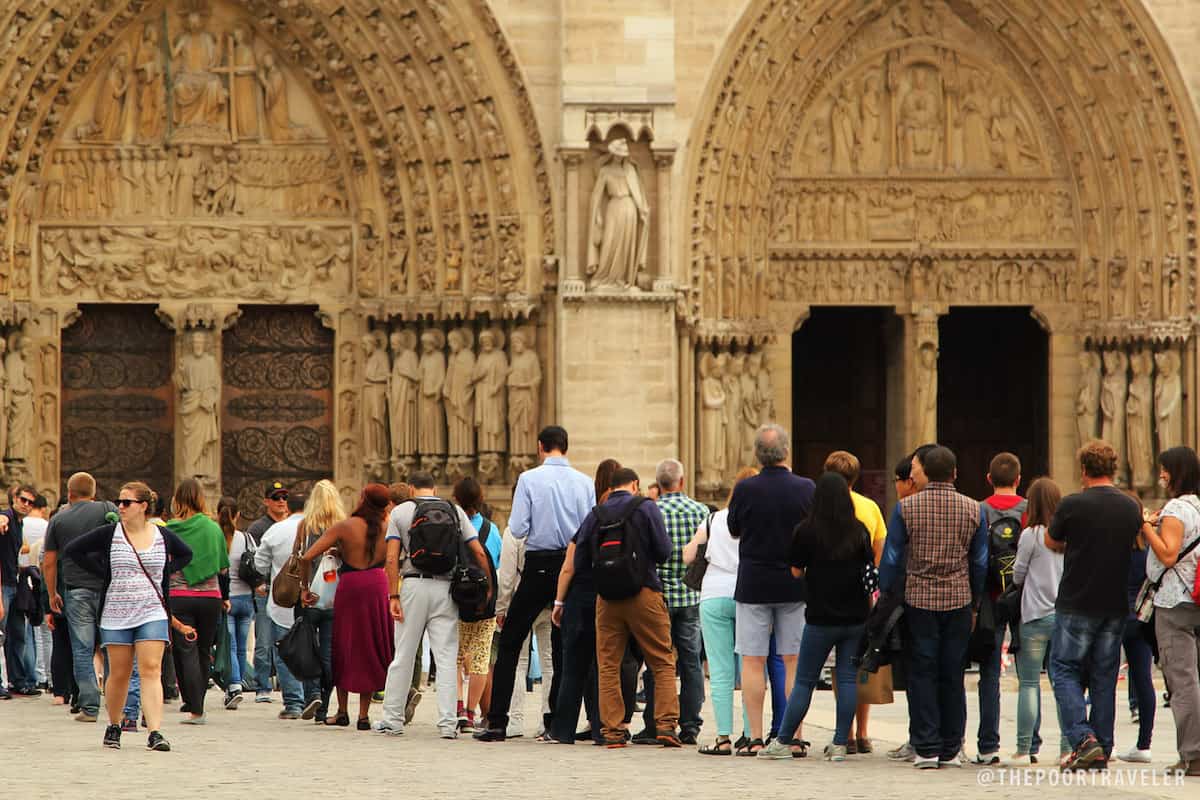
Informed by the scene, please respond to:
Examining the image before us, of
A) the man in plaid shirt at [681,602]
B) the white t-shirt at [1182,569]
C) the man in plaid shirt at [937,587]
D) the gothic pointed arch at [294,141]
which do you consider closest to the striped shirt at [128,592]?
the man in plaid shirt at [681,602]

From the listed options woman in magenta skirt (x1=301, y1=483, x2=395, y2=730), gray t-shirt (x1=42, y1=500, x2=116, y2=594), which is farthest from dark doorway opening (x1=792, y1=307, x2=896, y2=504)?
gray t-shirt (x1=42, y1=500, x2=116, y2=594)

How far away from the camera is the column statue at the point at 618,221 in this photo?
20.0 m

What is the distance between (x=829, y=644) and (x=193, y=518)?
14.4ft

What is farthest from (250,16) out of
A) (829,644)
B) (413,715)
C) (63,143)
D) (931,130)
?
(829,644)

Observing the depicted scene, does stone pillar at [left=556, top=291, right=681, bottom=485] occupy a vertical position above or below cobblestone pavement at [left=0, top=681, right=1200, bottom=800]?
above

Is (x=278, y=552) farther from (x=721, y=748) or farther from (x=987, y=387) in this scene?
(x=987, y=387)

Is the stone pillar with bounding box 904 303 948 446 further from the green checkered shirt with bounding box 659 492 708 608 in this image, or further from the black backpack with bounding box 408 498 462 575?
the black backpack with bounding box 408 498 462 575

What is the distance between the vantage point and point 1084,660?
10445mm

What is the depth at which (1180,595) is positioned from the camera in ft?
33.9

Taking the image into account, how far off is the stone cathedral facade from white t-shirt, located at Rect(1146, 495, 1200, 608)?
1016cm

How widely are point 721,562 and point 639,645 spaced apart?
0.65m

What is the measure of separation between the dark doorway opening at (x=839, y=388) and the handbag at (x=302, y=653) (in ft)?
38.0

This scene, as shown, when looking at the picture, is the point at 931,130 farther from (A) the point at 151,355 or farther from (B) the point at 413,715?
(B) the point at 413,715

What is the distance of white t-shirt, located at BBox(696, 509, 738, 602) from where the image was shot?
1157 cm
